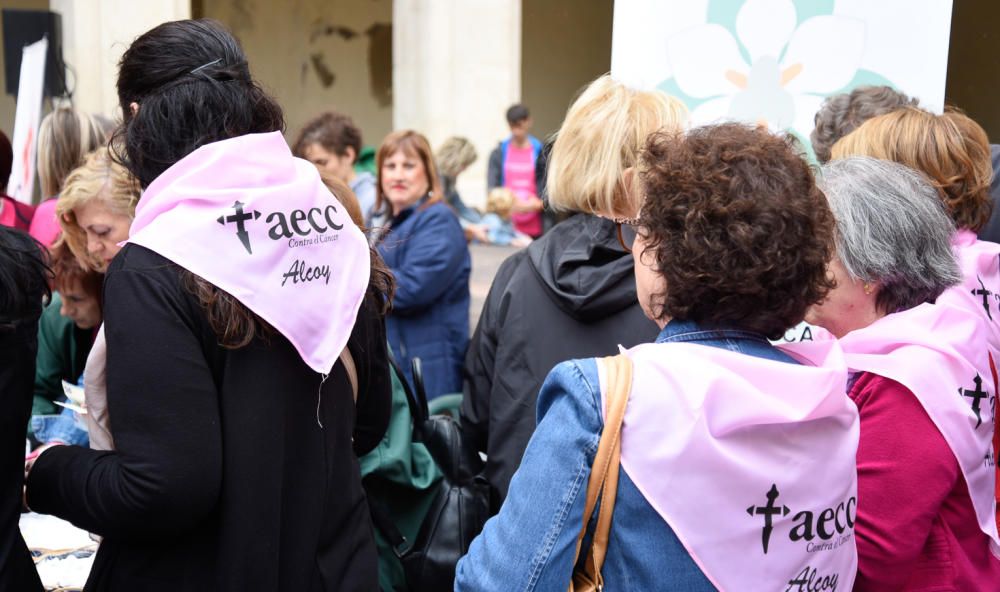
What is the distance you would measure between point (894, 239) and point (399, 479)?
1.28m

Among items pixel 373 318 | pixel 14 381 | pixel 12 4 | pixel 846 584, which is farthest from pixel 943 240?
pixel 12 4

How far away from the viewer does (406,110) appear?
1123 cm

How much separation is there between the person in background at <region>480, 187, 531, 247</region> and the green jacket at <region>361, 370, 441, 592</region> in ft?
26.2

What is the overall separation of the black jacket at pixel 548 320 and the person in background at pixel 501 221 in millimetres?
8109

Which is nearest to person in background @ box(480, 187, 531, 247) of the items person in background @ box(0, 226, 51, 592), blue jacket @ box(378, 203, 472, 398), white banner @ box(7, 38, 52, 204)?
blue jacket @ box(378, 203, 472, 398)

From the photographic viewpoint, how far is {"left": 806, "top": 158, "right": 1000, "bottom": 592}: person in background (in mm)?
1692

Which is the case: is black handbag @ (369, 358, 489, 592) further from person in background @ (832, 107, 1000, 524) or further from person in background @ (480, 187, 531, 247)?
person in background @ (480, 187, 531, 247)

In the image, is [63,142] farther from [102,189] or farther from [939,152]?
[939,152]

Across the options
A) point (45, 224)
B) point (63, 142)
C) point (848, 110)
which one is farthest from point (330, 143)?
point (848, 110)

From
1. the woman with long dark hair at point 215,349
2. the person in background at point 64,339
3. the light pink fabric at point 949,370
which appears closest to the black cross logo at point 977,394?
the light pink fabric at point 949,370

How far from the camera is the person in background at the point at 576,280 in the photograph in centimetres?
225

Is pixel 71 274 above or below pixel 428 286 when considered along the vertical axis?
above

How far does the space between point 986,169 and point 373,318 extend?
1475 mm

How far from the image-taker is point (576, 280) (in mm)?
2254
